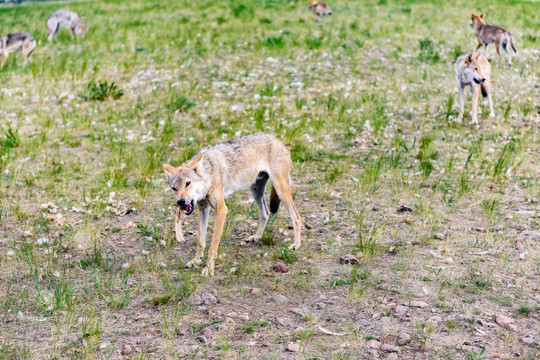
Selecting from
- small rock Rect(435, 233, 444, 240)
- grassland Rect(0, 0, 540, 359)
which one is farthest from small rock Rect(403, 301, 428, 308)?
small rock Rect(435, 233, 444, 240)

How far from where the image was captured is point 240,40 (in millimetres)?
17875

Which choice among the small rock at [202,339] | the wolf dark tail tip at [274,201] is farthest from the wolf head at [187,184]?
the small rock at [202,339]

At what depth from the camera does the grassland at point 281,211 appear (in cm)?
574

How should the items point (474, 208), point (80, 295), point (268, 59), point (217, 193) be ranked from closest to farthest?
point (80, 295)
point (217, 193)
point (474, 208)
point (268, 59)

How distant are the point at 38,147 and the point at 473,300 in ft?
27.4

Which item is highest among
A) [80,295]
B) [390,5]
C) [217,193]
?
[390,5]

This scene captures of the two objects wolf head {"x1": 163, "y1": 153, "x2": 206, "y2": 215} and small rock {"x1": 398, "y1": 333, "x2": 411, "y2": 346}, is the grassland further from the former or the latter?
wolf head {"x1": 163, "y1": 153, "x2": 206, "y2": 215}

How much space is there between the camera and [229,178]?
754 centimetres

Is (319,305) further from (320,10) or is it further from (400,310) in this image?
(320,10)

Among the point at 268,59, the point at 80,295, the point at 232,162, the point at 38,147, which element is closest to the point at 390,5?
the point at 268,59

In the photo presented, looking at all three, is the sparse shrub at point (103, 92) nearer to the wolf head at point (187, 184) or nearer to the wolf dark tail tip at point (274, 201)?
the wolf dark tail tip at point (274, 201)

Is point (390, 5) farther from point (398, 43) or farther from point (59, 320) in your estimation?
point (59, 320)

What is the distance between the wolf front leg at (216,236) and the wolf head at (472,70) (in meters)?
7.12

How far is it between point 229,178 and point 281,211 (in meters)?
1.68
